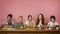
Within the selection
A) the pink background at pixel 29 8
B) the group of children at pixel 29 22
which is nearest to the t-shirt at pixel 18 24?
the group of children at pixel 29 22

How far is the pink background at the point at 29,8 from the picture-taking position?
→ 336 cm

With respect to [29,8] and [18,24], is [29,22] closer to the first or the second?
[18,24]

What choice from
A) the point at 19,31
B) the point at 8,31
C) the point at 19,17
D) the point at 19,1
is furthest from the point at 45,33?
the point at 19,1

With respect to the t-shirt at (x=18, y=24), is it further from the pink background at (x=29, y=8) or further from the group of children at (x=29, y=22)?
the pink background at (x=29, y=8)

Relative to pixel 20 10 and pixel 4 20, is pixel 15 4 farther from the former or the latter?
pixel 4 20

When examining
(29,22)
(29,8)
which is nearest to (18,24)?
(29,22)

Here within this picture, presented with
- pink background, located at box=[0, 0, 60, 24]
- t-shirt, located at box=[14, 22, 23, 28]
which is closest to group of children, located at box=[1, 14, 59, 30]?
t-shirt, located at box=[14, 22, 23, 28]

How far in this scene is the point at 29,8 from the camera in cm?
338

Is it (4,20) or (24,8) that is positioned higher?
(24,8)

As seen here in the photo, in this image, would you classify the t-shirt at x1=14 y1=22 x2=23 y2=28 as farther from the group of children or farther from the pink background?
the pink background

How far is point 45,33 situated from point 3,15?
1.17 m

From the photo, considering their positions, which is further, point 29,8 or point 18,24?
point 29,8

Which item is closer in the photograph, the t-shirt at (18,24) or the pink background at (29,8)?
the t-shirt at (18,24)

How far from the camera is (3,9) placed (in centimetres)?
339
